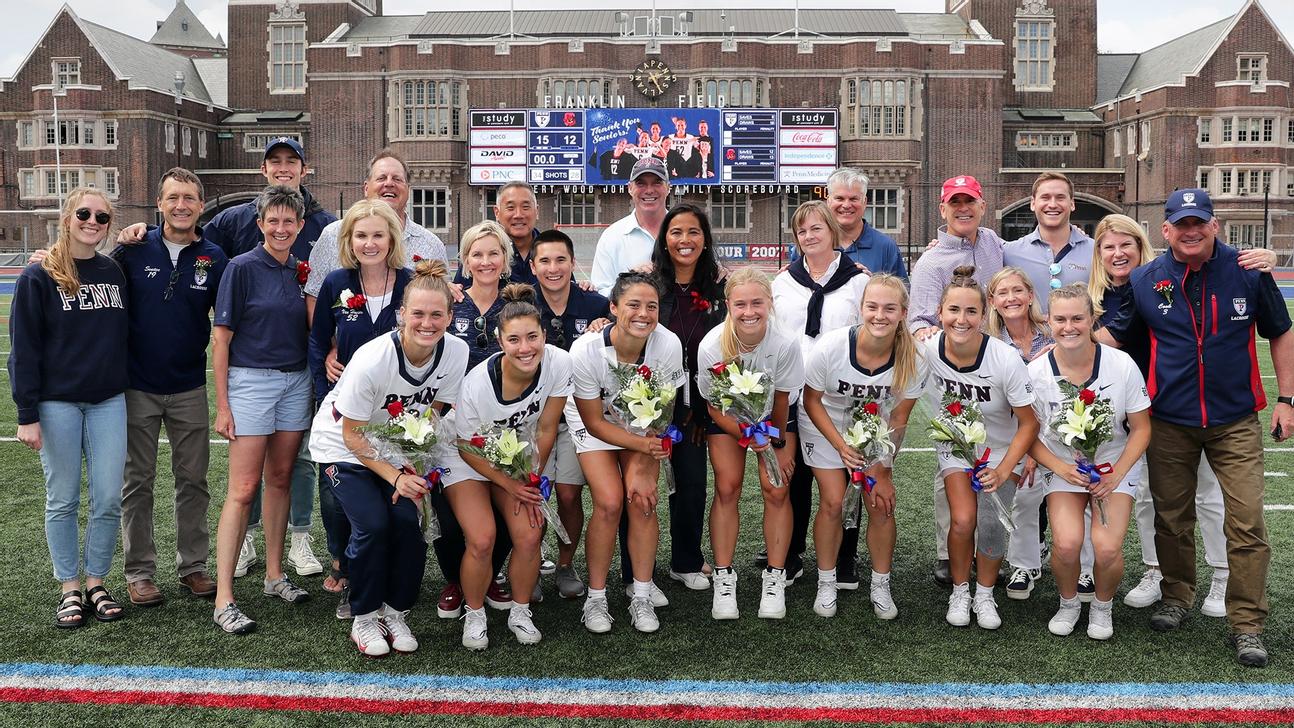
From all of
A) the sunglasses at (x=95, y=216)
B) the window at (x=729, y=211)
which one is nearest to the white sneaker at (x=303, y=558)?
the sunglasses at (x=95, y=216)

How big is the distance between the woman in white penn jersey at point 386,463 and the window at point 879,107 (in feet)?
119

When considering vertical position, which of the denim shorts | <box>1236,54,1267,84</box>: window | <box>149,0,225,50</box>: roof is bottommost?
the denim shorts

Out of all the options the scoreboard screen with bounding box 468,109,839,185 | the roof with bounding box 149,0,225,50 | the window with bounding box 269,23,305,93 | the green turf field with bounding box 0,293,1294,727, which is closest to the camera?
the green turf field with bounding box 0,293,1294,727

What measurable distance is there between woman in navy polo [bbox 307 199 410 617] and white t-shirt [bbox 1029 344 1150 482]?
312 cm

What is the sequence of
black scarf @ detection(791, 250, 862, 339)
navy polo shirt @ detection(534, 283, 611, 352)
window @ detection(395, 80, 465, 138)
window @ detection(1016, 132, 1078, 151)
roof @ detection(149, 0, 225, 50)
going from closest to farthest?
navy polo shirt @ detection(534, 283, 611, 352)
black scarf @ detection(791, 250, 862, 339)
window @ detection(395, 80, 465, 138)
window @ detection(1016, 132, 1078, 151)
roof @ detection(149, 0, 225, 50)

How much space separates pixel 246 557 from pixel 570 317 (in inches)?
92.7

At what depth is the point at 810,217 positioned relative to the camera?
16.7 ft

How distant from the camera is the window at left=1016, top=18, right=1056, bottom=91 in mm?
44719

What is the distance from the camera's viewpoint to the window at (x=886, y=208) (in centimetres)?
3912

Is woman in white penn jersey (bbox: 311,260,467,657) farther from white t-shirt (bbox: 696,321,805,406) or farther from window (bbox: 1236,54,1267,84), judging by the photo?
window (bbox: 1236,54,1267,84)

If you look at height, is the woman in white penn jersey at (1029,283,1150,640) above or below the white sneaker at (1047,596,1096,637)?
above

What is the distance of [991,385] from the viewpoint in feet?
15.4

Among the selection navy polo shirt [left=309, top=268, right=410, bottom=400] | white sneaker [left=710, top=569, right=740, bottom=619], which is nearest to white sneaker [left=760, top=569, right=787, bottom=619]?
white sneaker [left=710, top=569, right=740, bottom=619]

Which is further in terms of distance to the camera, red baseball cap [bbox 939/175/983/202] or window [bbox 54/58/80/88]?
window [bbox 54/58/80/88]
